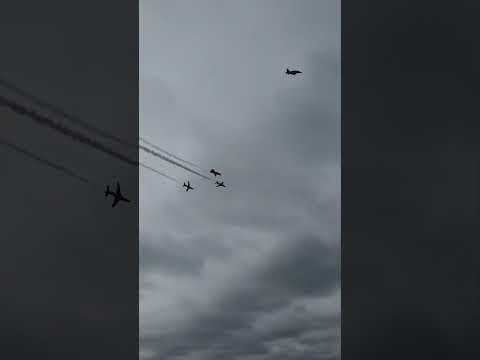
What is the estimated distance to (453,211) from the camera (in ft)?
340
